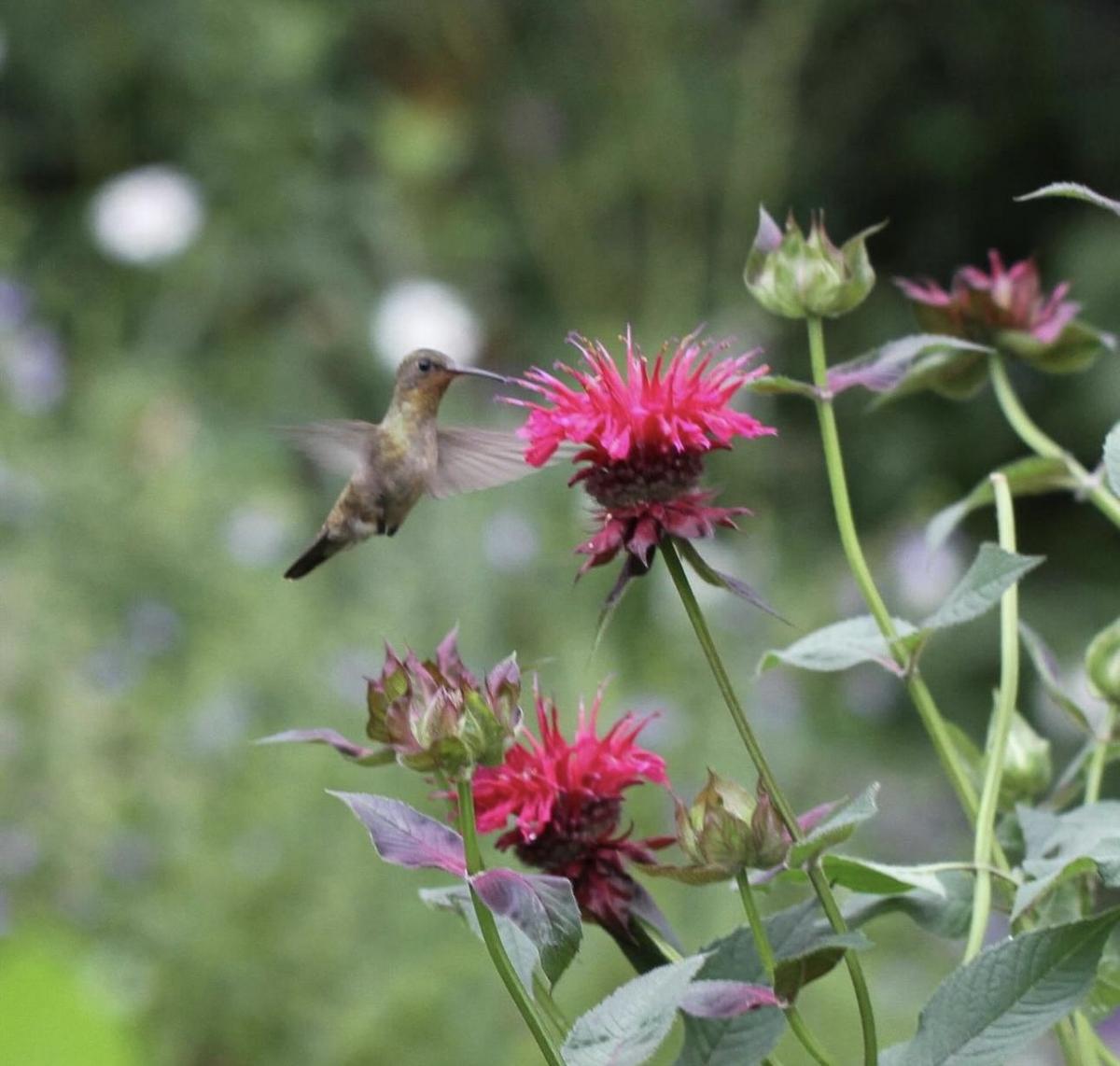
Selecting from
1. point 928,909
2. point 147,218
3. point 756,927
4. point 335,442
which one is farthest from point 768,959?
point 147,218

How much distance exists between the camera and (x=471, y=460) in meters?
0.78

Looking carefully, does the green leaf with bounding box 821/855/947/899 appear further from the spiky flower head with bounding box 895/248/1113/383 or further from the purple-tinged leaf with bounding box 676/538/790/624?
the spiky flower head with bounding box 895/248/1113/383

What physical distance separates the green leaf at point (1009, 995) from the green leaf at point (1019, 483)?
24cm

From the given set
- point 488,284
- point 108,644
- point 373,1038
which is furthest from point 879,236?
point 373,1038

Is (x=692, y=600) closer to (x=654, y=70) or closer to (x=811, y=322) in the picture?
(x=811, y=322)

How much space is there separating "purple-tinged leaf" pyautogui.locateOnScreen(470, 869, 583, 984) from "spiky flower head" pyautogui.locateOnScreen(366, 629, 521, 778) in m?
0.03

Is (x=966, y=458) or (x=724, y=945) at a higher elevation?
(x=966, y=458)

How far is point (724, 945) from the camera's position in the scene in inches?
19.3

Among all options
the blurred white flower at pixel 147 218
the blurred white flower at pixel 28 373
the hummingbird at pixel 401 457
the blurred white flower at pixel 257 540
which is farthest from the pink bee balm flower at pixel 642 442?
the blurred white flower at pixel 147 218

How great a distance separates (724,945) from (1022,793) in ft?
0.61

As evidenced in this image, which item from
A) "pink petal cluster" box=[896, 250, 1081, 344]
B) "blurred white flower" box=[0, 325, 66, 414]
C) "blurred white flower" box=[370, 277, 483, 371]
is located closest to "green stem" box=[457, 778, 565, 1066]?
"pink petal cluster" box=[896, 250, 1081, 344]

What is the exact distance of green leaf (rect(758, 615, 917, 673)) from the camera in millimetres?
566

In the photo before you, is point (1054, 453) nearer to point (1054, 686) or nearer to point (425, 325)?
point (1054, 686)

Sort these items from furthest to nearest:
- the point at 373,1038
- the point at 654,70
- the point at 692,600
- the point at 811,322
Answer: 1. the point at 654,70
2. the point at 373,1038
3. the point at 811,322
4. the point at 692,600
